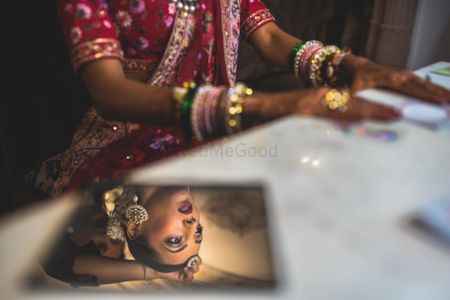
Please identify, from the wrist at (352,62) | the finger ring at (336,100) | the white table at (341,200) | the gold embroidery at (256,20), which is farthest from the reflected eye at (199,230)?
the gold embroidery at (256,20)

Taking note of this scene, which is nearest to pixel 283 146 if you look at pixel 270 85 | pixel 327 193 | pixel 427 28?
pixel 327 193

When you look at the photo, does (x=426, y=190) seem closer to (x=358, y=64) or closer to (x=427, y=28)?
(x=358, y=64)

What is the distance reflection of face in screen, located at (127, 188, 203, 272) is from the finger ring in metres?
0.25

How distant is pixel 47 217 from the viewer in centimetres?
37

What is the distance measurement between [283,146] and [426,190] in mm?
162

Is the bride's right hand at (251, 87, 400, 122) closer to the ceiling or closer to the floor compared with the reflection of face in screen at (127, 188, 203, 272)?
closer to the ceiling

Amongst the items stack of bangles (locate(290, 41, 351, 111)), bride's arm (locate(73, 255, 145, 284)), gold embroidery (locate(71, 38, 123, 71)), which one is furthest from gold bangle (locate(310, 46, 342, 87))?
bride's arm (locate(73, 255, 145, 284))

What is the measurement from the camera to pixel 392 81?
2.38 ft

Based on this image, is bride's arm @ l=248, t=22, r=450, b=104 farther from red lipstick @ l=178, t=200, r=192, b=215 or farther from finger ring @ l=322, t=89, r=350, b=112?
red lipstick @ l=178, t=200, r=192, b=215

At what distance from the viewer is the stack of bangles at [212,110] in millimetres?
637

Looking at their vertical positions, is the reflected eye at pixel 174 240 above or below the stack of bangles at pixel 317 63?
below

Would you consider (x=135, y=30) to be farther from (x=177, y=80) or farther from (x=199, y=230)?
(x=199, y=230)

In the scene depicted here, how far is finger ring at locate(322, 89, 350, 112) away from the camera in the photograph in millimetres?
597

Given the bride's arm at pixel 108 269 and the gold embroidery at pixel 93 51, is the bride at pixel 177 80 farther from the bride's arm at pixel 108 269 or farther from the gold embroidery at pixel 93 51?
the bride's arm at pixel 108 269
